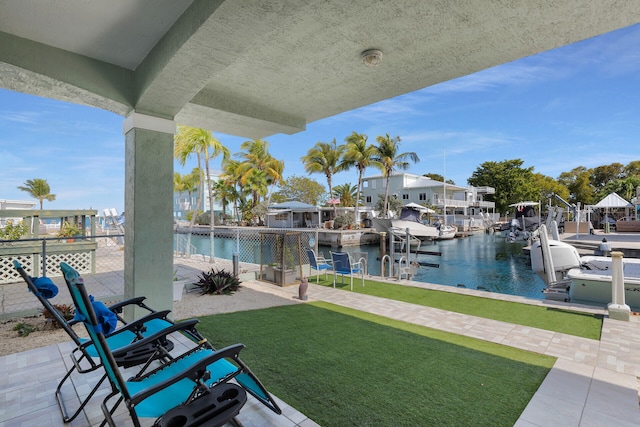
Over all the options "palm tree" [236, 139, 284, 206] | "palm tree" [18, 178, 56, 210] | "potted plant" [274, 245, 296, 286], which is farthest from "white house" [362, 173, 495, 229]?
"palm tree" [18, 178, 56, 210]

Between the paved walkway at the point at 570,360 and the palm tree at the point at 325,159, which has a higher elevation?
the palm tree at the point at 325,159

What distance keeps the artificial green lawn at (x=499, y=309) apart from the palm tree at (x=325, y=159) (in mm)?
24955

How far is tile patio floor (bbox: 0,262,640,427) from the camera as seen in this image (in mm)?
2189

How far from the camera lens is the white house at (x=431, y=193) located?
4119cm

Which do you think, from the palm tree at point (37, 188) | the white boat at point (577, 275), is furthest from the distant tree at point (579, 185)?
the palm tree at point (37, 188)

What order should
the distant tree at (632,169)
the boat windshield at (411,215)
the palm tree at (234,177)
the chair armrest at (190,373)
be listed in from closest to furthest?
the chair armrest at (190,373) < the boat windshield at (411,215) < the palm tree at (234,177) < the distant tree at (632,169)

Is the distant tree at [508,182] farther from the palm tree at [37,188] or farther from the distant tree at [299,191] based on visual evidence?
the palm tree at [37,188]

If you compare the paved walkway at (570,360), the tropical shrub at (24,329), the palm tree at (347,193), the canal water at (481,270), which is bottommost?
the canal water at (481,270)

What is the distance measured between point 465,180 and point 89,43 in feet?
185

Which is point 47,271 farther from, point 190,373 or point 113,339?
point 190,373

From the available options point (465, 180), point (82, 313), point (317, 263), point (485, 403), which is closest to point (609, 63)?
point (465, 180)

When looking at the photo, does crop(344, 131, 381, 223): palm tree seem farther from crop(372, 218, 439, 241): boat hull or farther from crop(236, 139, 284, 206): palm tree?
crop(236, 139, 284, 206): palm tree

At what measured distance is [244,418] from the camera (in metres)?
2.13

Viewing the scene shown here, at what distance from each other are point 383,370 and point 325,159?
96.5 feet
